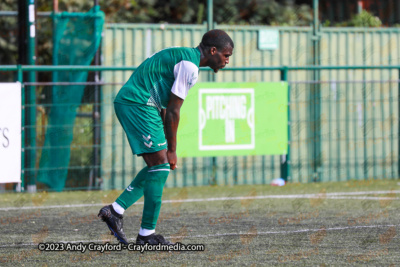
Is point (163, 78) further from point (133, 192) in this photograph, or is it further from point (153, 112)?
point (133, 192)

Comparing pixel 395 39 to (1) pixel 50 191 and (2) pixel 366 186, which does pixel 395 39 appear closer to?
(2) pixel 366 186

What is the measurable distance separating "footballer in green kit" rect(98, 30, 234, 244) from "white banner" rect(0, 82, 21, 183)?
161 inches

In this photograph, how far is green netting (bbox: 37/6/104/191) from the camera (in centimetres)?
1141

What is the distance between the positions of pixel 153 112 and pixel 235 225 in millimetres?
1948

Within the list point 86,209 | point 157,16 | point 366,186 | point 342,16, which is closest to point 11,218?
point 86,209

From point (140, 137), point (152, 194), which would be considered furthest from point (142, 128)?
point (152, 194)

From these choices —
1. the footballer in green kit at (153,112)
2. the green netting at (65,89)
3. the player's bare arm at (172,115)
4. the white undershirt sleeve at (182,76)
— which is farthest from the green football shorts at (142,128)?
the green netting at (65,89)

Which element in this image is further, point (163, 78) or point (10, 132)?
point (10, 132)

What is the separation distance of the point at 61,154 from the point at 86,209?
6.90 feet

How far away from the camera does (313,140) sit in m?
13.0

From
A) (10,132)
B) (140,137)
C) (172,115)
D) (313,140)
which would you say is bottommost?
(313,140)

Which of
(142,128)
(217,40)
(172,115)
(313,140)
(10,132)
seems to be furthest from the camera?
(313,140)

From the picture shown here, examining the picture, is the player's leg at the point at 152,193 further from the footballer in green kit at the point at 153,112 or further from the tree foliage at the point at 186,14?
the tree foliage at the point at 186,14

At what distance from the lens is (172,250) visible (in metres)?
6.43
